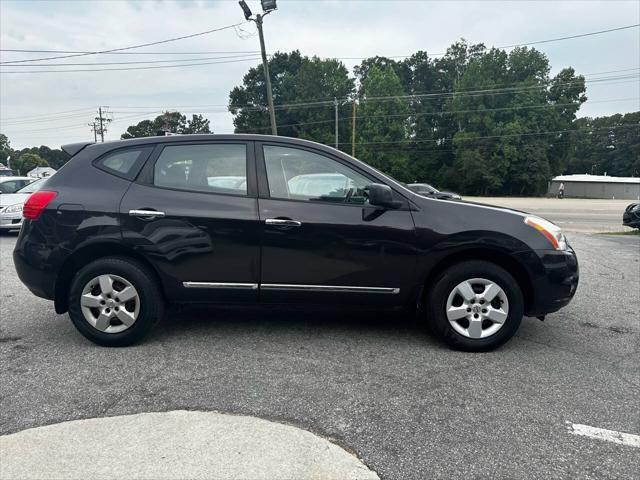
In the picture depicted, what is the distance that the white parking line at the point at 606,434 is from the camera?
8.54 ft

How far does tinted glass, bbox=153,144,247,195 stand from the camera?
3.86 metres

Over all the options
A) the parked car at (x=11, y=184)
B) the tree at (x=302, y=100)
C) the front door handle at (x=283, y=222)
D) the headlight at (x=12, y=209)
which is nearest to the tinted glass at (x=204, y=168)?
the front door handle at (x=283, y=222)

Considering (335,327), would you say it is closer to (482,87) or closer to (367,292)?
(367,292)

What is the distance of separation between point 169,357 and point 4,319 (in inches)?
86.6

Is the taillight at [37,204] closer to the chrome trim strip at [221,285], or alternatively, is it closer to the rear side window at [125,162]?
the rear side window at [125,162]

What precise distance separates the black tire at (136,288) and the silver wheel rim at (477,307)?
238 centimetres

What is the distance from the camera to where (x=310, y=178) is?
3.92 m

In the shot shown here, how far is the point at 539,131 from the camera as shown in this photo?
193 feet

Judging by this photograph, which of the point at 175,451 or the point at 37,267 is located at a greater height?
the point at 37,267

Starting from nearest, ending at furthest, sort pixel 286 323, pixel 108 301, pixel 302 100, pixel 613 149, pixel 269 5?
1. pixel 108 301
2. pixel 286 323
3. pixel 269 5
4. pixel 302 100
5. pixel 613 149

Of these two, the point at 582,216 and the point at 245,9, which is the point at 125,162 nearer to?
the point at 245,9

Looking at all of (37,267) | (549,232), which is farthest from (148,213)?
(549,232)

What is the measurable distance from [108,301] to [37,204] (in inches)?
38.6

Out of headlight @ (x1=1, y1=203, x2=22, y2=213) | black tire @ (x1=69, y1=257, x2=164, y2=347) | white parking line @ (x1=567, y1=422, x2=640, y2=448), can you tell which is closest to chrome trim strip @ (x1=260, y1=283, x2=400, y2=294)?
black tire @ (x1=69, y1=257, x2=164, y2=347)
